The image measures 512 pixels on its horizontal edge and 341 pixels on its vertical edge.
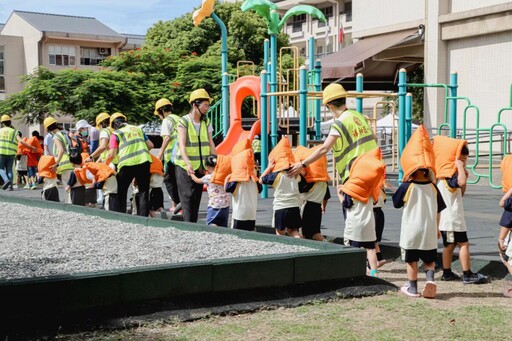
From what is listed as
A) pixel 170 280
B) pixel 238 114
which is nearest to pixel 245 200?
pixel 170 280

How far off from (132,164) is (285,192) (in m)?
2.75

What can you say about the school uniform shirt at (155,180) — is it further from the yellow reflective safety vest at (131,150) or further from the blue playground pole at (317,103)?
the blue playground pole at (317,103)

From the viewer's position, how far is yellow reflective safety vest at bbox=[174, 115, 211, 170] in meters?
9.66

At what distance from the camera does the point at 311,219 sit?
884cm

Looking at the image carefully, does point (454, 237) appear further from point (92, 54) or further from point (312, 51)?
point (92, 54)

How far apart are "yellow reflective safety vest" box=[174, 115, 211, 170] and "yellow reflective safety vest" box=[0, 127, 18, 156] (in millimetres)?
10219

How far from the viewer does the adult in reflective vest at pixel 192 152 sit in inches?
377

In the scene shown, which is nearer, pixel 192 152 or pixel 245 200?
pixel 245 200

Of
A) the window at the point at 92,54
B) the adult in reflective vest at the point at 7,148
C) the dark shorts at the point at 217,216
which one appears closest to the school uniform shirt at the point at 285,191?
the dark shorts at the point at 217,216

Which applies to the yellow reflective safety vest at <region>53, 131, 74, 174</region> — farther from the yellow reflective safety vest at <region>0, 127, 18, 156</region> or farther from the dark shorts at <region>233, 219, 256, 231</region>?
the yellow reflective safety vest at <region>0, 127, 18, 156</region>

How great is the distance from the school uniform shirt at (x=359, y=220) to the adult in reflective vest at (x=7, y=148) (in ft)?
43.2

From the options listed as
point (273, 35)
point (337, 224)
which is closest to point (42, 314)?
point (337, 224)

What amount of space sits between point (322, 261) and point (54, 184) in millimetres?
7956

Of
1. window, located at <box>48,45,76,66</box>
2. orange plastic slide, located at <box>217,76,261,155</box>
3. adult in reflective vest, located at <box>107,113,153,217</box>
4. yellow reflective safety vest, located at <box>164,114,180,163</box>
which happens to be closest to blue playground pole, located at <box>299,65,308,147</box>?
yellow reflective safety vest, located at <box>164,114,180,163</box>
